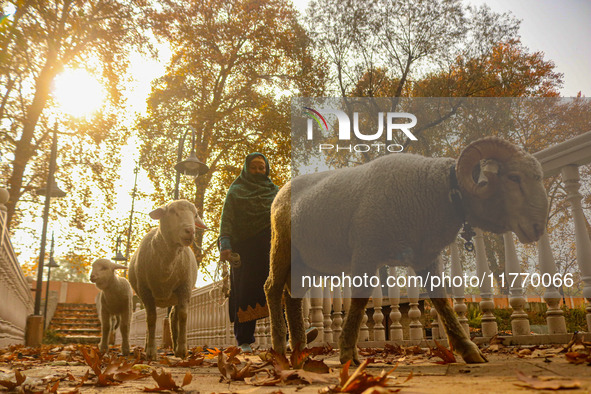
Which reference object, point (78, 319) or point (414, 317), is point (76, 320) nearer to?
point (78, 319)

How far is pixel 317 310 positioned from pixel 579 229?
387cm

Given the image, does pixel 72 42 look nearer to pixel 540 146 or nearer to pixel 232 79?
pixel 232 79

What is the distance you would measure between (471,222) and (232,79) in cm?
1855

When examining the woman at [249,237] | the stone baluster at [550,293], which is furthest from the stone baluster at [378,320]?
the stone baluster at [550,293]

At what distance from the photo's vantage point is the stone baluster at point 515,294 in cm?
466

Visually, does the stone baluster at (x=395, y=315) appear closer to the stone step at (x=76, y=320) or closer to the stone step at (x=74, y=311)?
the stone step at (x=76, y=320)

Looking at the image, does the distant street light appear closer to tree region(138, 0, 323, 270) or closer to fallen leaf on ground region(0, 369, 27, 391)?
tree region(138, 0, 323, 270)

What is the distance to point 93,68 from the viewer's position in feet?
62.2

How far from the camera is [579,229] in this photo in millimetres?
4418

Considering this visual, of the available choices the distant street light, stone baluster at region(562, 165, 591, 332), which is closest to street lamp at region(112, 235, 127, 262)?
the distant street light

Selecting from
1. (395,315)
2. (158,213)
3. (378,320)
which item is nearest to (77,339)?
(158,213)

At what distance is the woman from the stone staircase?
57.0 feet

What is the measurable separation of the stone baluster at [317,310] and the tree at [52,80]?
11.4 metres

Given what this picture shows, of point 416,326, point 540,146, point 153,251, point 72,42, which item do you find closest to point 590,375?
point 416,326
